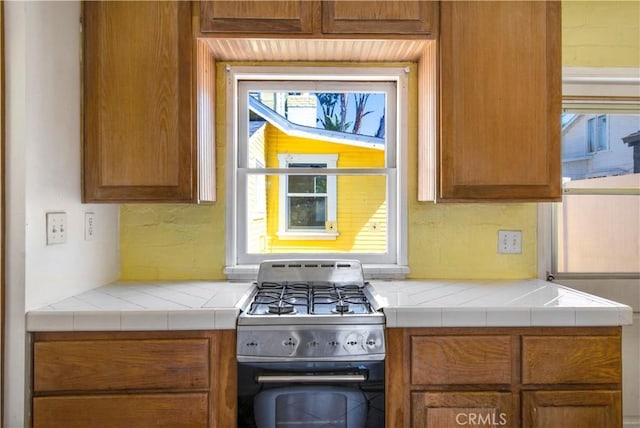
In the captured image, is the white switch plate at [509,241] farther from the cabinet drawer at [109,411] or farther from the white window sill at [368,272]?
the cabinet drawer at [109,411]

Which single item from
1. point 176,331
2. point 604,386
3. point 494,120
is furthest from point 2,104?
point 604,386

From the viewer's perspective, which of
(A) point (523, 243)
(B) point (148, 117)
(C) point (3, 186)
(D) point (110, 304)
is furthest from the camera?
(A) point (523, 243)

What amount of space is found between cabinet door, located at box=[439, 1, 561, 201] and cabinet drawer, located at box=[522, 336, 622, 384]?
65 centimetres

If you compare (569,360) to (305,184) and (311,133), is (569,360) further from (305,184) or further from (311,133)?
(311,133)

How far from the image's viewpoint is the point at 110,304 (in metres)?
1.45

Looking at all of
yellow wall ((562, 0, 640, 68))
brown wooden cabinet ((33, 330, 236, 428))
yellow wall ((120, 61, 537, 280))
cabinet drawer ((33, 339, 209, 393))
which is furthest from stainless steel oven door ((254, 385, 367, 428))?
yellow wall ((562, 0, 640, 68))

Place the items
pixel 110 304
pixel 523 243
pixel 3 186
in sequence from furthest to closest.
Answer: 1. pixel 523 243
2. pixel 110 304
3. pixel 3 186

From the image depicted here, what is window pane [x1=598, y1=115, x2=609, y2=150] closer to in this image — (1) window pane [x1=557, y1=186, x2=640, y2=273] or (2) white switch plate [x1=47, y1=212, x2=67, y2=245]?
(1) window pane [x1=557, y1=186, x2=640, y2=273]

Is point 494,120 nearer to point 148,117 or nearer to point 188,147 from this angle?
point 188,147

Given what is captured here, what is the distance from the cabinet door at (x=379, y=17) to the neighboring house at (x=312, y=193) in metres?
0.58

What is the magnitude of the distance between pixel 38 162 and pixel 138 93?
0.45 m

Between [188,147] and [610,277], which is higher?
[188,147]

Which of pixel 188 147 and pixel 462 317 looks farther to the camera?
pixel 188 147

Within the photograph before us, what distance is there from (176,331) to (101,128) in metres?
0.89
